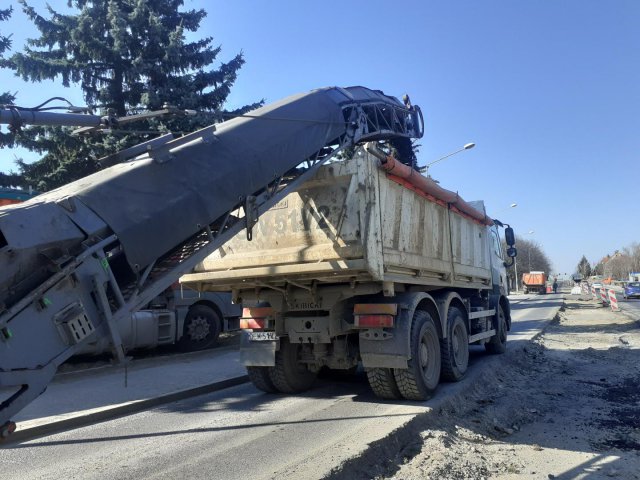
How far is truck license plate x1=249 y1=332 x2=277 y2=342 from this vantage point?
738cm

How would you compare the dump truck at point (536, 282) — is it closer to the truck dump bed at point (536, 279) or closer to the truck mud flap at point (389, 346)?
the truck dump bed at point (536, 279)

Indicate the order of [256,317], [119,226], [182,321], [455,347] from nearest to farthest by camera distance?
[119,226], [256,317], [455,347], [182,321]

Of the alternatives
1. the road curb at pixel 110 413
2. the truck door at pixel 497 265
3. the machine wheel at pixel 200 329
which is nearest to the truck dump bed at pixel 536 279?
the truck door at pixel 497 265

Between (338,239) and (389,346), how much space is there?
5.09 ft

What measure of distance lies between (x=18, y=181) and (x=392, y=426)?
13.0 m

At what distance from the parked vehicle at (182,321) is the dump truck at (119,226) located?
572cm

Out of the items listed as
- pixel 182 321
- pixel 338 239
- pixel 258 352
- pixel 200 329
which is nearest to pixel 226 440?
pixel 258 352

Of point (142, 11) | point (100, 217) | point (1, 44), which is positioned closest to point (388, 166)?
point (100, 217)

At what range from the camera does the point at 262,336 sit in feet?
24.4

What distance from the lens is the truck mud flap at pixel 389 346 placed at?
646cm

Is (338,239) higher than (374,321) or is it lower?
higher

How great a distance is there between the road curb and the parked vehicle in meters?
2.67

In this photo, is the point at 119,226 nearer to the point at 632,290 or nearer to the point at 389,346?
the point at 389,346

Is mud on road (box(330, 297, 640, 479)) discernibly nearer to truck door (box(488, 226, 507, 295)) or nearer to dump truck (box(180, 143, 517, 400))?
dump truck (box(180, 143, 517, 400))
